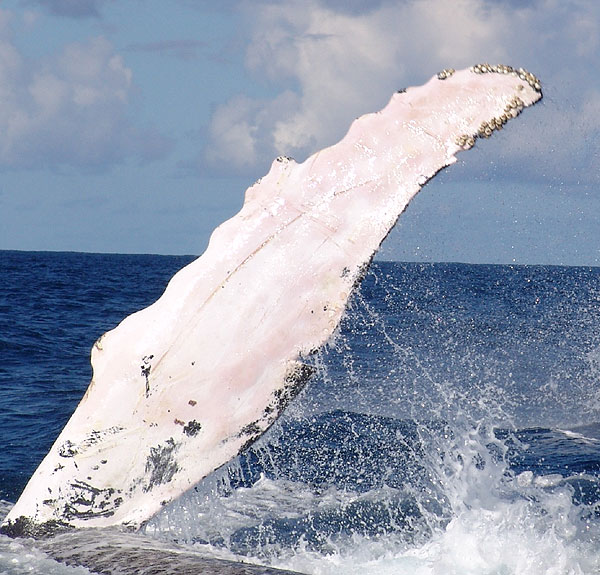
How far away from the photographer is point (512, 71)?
4023 mm

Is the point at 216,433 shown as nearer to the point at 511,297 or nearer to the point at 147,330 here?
the point at 147,330

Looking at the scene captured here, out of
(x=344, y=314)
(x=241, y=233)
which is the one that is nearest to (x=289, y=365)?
(x=344, y=314)

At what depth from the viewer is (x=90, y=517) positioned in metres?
4.47

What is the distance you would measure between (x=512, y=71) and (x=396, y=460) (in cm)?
644

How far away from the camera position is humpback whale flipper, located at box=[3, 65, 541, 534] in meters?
4.12

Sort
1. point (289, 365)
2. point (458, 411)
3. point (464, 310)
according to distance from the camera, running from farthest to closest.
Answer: point (464, 310) < point (458, 411) < point (289, 365)

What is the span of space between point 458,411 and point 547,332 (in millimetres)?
14032

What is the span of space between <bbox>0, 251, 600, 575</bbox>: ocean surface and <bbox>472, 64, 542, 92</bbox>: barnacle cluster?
3.83ft

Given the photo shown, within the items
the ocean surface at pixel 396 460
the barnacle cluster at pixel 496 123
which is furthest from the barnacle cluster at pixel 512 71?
the ocean surface at pixel 396 460

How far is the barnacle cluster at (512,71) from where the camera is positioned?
3.98 m

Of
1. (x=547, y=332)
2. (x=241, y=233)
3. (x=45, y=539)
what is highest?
(x=547, y=332)

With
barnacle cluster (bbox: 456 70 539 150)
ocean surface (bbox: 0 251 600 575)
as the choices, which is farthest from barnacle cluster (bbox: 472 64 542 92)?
ocean surface (bbox: 0 251 600 575)

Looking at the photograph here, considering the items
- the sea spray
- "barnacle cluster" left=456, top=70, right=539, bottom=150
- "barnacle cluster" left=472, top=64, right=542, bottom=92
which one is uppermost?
"barnacle cluster" left=472, top=64, right=542, bottom=92

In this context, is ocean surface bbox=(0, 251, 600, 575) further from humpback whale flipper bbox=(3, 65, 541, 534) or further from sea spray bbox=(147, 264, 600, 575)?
humpback whale flipper bbox=(3, 65, 541, 534)
